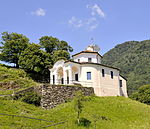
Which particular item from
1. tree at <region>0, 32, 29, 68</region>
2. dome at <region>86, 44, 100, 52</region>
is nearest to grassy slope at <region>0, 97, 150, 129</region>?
dome at <region>86, 44, 100, 52</region>

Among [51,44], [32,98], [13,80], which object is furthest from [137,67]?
[32,98]

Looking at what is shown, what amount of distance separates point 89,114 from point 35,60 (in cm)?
2331

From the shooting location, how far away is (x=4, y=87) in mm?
36125

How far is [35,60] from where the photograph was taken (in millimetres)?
44594

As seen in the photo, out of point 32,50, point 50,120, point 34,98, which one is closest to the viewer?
point 50,120

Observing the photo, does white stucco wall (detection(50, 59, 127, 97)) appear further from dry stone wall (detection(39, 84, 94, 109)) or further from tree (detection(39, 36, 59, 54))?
tree (detection(39, 36, 59, 54))

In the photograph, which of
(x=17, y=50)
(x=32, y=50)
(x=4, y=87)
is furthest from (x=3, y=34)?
(x=4, y=87)

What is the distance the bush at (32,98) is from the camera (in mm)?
27114

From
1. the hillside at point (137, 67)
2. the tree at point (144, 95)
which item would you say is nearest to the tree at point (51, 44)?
the tree at point (144, 95)

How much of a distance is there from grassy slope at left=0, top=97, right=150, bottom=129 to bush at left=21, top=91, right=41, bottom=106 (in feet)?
3.51

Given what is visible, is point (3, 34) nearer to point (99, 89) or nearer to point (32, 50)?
point (32, 50)

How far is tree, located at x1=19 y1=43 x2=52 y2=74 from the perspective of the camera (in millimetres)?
44656

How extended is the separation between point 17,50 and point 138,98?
33276 millimetres

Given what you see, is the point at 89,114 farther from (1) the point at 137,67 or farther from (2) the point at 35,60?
(1) the point at 137,67
